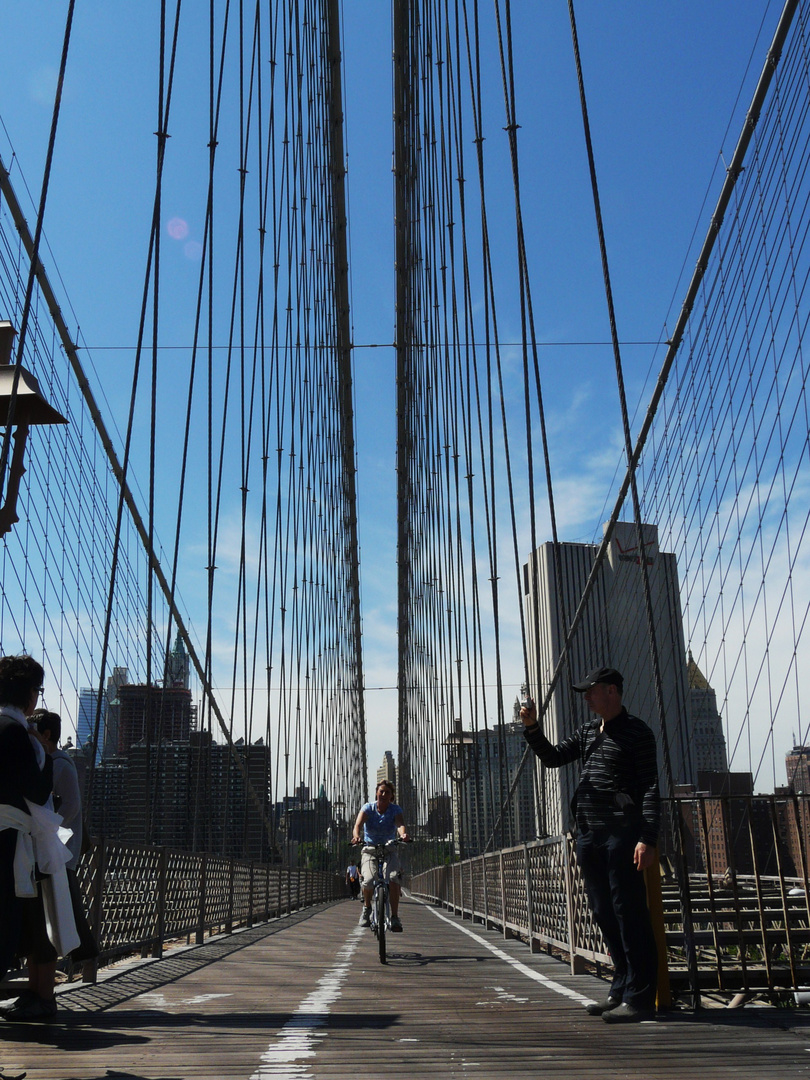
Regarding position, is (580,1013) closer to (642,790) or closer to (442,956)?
(642,790)

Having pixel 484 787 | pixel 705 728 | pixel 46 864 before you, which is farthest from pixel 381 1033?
pixel 484 787

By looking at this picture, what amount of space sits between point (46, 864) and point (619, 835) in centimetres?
146

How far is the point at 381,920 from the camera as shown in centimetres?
472

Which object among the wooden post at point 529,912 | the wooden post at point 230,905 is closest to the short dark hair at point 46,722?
the wooden post at point 529,912

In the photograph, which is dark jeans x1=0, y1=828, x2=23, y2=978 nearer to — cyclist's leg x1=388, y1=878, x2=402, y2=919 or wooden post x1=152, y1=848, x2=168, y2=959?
wooden post x1=152, y1=848, x2=168, y2=959

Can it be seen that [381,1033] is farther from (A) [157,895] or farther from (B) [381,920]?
(A) [157,895]

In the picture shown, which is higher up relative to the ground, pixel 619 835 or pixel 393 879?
pixel 619 835

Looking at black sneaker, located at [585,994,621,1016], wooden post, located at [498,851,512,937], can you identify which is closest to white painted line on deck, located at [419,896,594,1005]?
black sneaker, located at [585,994,621,1016]

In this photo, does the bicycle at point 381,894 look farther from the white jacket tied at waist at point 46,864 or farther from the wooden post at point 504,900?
the white jacket tied at waist at point 46,864

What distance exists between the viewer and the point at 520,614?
660 centimetres

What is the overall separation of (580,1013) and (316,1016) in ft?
A: 2.32

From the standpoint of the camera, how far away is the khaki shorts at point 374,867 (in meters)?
5.37

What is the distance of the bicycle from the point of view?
465 cm

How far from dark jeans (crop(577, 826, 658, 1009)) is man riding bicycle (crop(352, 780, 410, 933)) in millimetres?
2604
